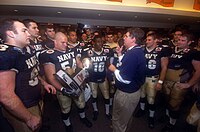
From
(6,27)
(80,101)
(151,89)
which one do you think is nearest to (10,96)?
(6,27)

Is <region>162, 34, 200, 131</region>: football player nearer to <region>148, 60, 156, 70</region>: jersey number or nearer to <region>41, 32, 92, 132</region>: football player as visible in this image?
<region>148, 60, 156, 70</region>: jersey number

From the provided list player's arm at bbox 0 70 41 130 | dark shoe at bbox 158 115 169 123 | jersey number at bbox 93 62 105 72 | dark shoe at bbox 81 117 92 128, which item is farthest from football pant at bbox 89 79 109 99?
player's arm at bbox 0 70 41 130

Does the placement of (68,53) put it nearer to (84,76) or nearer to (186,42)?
(84,76)

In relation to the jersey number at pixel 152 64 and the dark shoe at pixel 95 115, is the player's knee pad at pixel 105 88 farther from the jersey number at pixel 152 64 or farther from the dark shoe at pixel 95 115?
the jersey number at pixel 152 64

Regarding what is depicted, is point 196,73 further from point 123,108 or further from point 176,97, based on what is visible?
point 123,108

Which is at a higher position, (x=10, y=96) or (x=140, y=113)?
(x=10, y=96)

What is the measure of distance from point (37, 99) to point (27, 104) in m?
0.16

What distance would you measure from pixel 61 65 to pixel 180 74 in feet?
6.61

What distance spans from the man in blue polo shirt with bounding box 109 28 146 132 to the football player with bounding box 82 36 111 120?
1039 millimetres

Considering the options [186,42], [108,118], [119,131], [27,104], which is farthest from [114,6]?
[27,104]

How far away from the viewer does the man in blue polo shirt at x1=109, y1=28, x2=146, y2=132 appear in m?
2.49

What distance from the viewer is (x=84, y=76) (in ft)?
9.99

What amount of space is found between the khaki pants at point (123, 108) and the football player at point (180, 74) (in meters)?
0.88

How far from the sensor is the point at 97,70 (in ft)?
12.1
